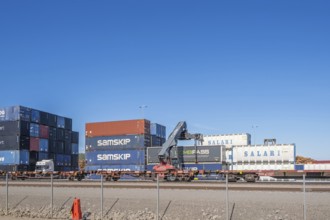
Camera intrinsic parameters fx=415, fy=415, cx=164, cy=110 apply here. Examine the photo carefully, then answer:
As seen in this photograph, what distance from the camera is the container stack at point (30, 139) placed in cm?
5988

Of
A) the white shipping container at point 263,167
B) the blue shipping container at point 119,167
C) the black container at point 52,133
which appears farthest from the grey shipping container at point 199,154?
the black container at point 52,133

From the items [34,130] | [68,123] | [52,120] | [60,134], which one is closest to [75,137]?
[68,123]

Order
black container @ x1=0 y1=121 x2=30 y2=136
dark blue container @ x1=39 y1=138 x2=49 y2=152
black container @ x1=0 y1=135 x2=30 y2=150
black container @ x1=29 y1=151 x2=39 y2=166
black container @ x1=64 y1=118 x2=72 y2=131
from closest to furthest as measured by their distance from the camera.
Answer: black container @ x1=0 y1=135 x2=30 y2=150, black container @ x1=0 y1=121 x2=30 y2=136, black container @ x1=29 y1=151 x2=39 y2=166, dark blue container @ x1=39 y1=138 x2=49 y2=152, black container @ x1=64 y1=118 x2=72 y2=131

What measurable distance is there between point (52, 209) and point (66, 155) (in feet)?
184

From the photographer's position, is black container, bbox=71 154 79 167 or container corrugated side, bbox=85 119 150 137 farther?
black container, bbox=71 154 79 167

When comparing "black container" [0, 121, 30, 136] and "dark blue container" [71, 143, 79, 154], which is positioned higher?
"black container" [0, 121, 30, 136]

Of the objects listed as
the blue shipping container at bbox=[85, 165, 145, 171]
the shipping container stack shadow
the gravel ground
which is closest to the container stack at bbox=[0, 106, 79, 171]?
the shipping container stack shadow

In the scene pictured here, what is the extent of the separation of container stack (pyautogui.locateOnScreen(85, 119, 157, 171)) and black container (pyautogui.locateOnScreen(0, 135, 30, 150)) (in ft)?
38.0

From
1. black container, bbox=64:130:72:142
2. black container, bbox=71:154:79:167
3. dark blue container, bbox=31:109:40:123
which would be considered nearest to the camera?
dark blue container, bbox=31:109:40:123

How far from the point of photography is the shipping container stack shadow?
167ft

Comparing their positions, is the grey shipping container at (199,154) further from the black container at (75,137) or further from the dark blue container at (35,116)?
the black container at (75,137)

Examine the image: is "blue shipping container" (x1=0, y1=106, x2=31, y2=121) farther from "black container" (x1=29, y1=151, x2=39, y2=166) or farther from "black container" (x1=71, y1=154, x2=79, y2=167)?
"black container" (x1=71, y1=154, x2=79, y2=167)

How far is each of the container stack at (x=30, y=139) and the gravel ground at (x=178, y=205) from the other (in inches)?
1491

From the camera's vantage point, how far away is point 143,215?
1781 cm
